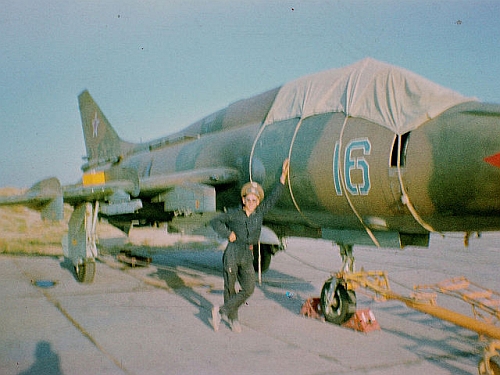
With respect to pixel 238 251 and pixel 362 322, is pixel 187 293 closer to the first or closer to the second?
pixel 238 251

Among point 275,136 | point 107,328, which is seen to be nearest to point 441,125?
point 275,136

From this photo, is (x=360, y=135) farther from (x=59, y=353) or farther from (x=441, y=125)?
(x=59, y=353)

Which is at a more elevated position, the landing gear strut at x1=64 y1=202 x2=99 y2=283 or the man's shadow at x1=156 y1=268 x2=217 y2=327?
the landing gear strut at x1=64 y1=202 x2=99 y2=283

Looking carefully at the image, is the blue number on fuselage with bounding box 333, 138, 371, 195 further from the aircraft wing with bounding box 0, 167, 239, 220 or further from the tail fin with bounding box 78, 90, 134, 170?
the tail fin with bounding box 78, 90, 134, 170

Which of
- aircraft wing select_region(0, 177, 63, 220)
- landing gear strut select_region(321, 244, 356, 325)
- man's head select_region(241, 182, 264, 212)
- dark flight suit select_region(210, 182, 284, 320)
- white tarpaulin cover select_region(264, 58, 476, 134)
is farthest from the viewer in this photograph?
aircraft wing select_region(0, 177, 63, 220)

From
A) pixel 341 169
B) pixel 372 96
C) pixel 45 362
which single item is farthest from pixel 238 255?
pixel 372 96

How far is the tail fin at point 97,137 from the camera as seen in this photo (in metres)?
12.9

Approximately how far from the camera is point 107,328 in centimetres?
513

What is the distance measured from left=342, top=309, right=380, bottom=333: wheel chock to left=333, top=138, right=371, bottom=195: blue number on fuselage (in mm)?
1576

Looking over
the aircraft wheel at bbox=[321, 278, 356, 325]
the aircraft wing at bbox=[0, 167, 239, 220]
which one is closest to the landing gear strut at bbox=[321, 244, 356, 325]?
the aircraft wheel at bbox=[321, 278, 356, 325]

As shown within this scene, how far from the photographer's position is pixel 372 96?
16.8 feet

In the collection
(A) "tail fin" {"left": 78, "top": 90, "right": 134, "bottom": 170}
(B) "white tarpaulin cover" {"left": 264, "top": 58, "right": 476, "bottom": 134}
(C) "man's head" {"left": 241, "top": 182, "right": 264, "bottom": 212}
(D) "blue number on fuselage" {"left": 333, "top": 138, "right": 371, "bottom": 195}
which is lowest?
(C) "man's head" {"left": 241, "top": 182, "right": 264, "bottom": 212}

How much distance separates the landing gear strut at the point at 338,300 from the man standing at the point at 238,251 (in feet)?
3.77

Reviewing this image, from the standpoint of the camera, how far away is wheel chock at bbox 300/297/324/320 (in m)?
5.86
